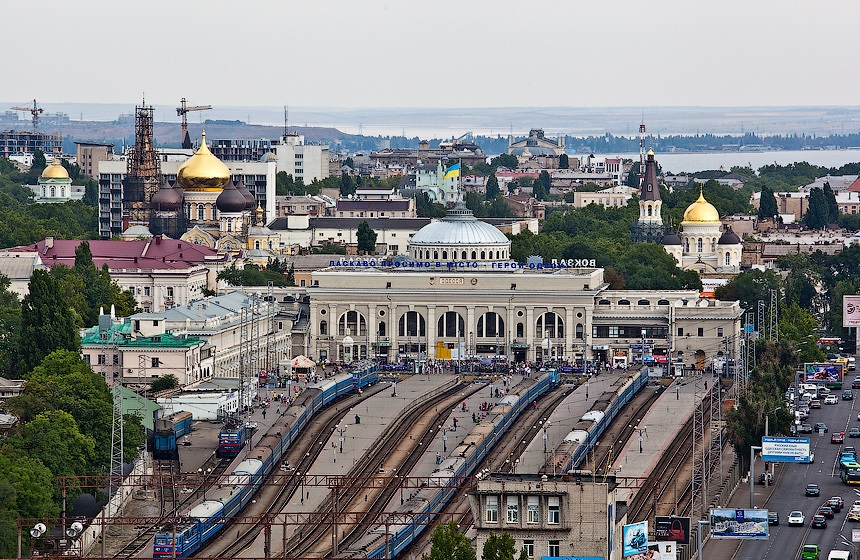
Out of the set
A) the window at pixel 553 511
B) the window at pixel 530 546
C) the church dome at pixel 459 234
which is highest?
the church dome at pixel 459 234

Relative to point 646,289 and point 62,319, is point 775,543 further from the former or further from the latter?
point 646,289

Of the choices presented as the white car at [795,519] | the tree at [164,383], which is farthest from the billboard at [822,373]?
the white car at [795,519]

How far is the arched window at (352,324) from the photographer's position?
487 feet

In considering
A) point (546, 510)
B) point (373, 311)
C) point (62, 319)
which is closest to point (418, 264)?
point (373, 311)

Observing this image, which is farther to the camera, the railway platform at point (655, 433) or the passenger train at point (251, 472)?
the railway platform at point (655, 433)

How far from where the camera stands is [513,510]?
72.1 meters

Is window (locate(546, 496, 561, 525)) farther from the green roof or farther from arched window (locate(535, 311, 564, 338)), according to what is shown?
arched window (locate(535, 311, 564, 338))

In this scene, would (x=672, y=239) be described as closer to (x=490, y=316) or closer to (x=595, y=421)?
(x=490, y=316)

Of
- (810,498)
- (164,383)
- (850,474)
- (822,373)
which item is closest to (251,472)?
(810,498)

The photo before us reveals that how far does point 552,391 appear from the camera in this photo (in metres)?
131

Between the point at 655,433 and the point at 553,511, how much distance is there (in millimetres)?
40645

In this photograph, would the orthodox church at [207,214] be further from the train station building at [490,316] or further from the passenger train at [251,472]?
the passenger train at [251,472]

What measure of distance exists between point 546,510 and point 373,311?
252ft

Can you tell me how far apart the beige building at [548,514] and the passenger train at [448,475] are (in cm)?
491
